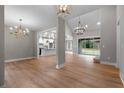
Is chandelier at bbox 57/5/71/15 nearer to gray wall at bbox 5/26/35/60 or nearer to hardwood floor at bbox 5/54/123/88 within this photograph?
hardwood floor at bbox 5/54/123/88

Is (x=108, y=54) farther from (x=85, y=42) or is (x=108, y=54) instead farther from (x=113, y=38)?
(x=85, y=42)

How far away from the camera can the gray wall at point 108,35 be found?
5965 mm

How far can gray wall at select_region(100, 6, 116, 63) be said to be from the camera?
5.96 metres

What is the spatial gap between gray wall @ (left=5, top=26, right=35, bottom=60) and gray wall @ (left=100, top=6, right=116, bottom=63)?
583 centimetres

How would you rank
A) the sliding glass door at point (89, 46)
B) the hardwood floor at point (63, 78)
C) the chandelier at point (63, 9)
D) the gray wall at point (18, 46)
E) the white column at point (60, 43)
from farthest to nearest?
the sliding glass door at point (89, 46) → the gray wall at point (18, 46) → the white column at point (60, 43) → the chandelier at point (63, 9) → the hardwood floor at point (63, 78)

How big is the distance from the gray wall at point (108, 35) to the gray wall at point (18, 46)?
583cm

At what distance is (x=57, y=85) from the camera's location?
3.07m

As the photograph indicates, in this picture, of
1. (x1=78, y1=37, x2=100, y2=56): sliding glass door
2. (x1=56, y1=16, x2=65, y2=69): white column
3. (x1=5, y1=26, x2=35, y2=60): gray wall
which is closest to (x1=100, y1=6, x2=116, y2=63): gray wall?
(x1=56, y1=16, x2=65, y2=69): white column

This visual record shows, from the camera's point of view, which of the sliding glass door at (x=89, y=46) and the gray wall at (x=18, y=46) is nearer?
the gray wall at (x=18, y=46)

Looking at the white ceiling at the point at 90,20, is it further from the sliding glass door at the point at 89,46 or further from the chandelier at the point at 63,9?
the chandelier at the point at 63,9

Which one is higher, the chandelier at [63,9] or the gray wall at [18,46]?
the chandelier at [63,9]

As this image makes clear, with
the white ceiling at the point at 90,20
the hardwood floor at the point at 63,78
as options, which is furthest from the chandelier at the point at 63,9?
the white ceiling at the point at 90,20

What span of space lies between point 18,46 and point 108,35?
20.9 feet
